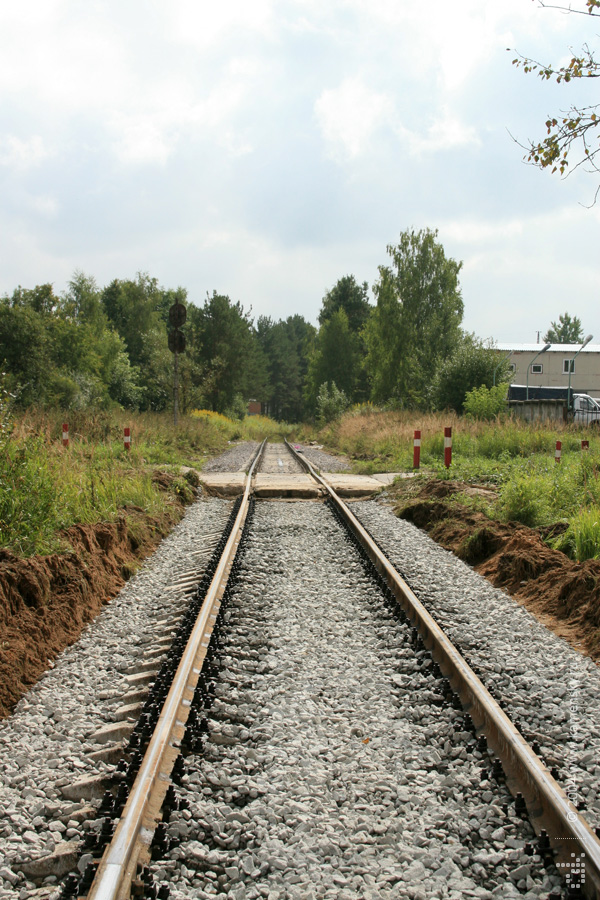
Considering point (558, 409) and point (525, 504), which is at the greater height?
point (558, 409)

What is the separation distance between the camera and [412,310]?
135 ft

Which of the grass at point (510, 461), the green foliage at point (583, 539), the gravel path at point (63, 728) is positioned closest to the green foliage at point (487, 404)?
the grass at point (510, 461)

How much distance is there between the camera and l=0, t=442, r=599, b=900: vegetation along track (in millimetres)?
2168

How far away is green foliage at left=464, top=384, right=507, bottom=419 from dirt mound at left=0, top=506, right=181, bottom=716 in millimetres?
17328

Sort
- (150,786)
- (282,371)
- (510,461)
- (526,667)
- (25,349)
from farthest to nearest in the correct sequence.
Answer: (282,371) → (25,349) → (510,461) → (526,667) → (150,786)

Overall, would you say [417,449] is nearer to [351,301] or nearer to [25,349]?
[25,349]

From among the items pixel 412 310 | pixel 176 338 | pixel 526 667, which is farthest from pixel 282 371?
pixel 526 667

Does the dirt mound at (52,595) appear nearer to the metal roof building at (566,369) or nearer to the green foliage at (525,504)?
the green foliage at (525,504)

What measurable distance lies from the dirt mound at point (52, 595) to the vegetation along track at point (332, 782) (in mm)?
749

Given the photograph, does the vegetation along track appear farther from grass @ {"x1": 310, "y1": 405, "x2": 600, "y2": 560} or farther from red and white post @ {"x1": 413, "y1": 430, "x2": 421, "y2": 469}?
red and white post @ {"x1": 413, "y1": 430, "x2": 421, "y2": 469}

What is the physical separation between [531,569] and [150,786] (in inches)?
180

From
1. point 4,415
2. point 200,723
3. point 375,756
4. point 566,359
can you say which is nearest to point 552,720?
point 375,756

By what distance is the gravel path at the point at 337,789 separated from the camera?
217 cm

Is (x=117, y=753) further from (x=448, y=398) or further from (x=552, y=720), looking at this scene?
(x=448, y=398)
